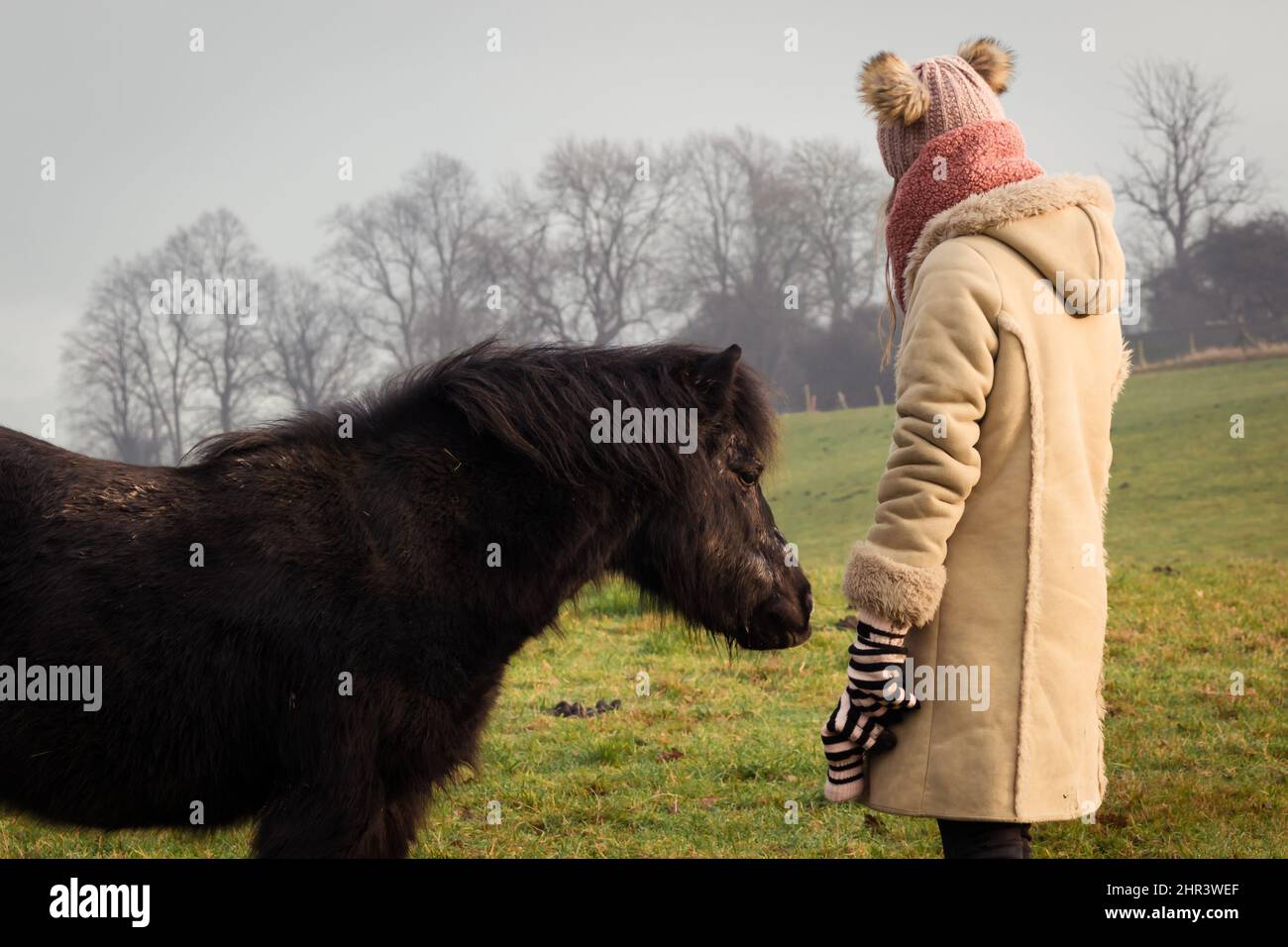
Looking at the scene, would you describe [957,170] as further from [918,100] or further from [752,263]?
[752,263]

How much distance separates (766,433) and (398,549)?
1453 mm

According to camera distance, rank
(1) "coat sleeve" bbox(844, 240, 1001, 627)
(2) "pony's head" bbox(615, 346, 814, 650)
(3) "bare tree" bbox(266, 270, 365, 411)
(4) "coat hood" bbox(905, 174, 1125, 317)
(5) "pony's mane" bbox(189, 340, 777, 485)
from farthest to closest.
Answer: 1. (3) "bare tree" bbox(266, 270, 365, 411)
2. (2) "pony's head" bbox(615, 346, 814, 650)
3. (5) "pony's mane" bbox(189, 340, 777, 485)
4. (4) "coat hood" bbox(905, 174, 1125, 317)
5. (1) "coat sleeve" bbox(844, 240, 1001, 627)

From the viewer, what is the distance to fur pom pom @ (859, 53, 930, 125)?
3260 millimetres

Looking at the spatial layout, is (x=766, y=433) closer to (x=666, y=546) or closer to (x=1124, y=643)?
(x=666, y=546)

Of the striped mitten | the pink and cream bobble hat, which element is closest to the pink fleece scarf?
the pink and cream bobble hat

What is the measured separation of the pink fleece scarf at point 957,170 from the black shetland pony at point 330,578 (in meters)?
0.85

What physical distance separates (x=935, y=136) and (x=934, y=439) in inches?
40.8

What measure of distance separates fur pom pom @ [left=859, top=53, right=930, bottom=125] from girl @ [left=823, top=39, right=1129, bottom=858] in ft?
0.07

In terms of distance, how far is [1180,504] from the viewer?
1013 inches

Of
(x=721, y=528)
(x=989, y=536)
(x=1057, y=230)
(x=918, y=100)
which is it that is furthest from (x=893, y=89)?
(x=721, y=528)

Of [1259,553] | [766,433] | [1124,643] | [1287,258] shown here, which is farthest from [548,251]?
[766,433]

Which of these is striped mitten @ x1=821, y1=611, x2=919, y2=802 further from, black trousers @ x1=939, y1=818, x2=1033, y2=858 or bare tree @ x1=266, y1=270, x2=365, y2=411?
bare tree @ x1=266, y1=270, x2=365, y2=411

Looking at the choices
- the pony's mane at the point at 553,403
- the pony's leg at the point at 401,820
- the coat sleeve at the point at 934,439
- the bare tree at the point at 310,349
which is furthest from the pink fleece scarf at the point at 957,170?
the bare tree at the point at 310,349

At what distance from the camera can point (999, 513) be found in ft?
10.2
